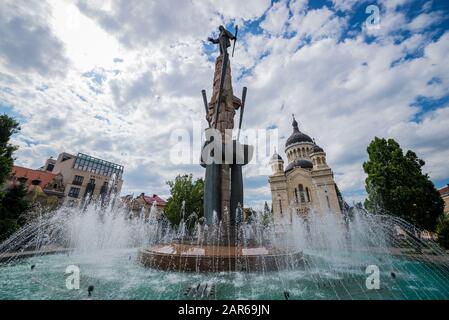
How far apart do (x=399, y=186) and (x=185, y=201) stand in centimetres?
2261

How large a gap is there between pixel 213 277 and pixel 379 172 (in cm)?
1919

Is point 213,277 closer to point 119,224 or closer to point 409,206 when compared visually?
point 119,224

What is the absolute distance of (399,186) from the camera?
1617 centimetres

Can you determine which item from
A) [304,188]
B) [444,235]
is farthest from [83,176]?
[444,235]

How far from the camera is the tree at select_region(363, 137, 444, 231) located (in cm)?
1529

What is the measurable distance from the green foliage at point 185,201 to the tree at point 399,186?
19.7 m

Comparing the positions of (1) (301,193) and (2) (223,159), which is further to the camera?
(1) (301,193)

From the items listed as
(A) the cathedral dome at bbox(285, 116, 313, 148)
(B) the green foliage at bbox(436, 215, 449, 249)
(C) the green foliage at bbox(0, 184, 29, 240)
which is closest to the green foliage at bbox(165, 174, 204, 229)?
(C) the green foliage at bbox(0, 184, 29, 240)

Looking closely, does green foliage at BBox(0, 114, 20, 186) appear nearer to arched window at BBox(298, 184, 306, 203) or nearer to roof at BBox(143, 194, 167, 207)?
roof at BBox(143, 194, 167, 207)

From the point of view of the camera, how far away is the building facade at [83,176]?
37375 millimetres

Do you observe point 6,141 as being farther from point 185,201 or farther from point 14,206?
point 185,201

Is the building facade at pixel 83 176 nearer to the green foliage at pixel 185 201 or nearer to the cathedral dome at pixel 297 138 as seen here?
the green foliage at pixel 185 201

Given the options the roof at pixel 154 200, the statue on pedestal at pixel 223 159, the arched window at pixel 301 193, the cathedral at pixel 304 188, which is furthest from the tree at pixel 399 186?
the roof at pixel 154 200
